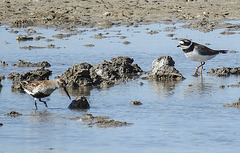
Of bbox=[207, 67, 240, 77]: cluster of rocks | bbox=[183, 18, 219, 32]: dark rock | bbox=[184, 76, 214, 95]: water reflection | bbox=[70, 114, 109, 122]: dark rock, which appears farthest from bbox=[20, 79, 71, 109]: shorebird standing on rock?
bbox=[183, 18, 219, 32]: dark rock

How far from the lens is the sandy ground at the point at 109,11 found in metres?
29.2

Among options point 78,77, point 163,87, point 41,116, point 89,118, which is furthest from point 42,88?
point 163,87

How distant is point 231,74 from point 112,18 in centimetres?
1436

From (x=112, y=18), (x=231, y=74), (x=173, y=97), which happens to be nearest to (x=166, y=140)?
(x=173, y=97)

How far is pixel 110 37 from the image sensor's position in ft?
79.8

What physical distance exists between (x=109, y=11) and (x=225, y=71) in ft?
50.3

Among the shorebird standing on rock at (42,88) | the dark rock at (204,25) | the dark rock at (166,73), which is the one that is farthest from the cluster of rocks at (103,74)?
the dark rock at (204,25)

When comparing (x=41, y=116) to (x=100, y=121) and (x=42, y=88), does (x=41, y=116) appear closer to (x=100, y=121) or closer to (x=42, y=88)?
(x=42, y=88)

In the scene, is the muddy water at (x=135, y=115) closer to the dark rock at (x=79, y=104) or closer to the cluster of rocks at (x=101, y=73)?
the dark rock at (x=79, y=104)

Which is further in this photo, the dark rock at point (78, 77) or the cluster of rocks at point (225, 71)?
the cluster of rocks at point (225, 71)

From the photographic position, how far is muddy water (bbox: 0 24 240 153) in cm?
969

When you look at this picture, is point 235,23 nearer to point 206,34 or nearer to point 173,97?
point 206,34

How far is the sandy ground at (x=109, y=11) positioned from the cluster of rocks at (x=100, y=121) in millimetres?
17155

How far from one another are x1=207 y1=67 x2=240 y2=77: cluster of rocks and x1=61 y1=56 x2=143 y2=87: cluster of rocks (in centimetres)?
226
